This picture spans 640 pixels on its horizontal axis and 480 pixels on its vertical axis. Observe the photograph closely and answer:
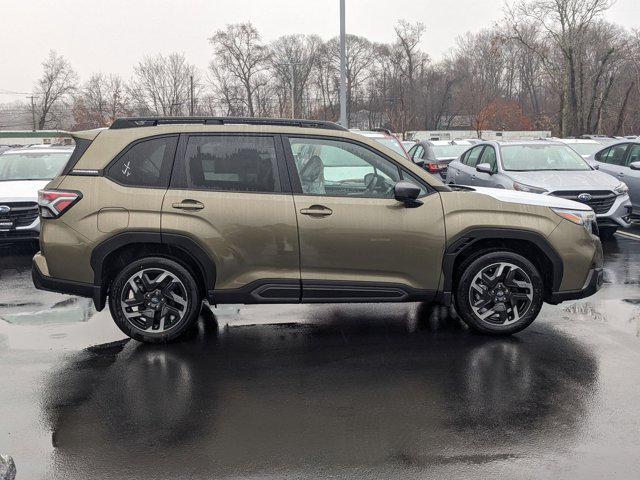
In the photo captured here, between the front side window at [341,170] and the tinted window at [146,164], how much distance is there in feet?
3.42

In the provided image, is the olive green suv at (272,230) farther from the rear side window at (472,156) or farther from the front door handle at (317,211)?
the rear side window at (472,156)

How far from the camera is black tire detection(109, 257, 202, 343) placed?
223 inches

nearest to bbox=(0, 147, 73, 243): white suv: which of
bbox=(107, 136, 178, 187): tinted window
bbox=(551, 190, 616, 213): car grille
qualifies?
bbox=(107, 136, 178, 187): tinted window

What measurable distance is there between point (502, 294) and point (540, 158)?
23.3ft

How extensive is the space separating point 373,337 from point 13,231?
678 centimetres

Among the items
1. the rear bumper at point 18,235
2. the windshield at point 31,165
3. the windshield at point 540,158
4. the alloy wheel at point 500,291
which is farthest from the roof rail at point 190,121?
the windshield at point 540,158

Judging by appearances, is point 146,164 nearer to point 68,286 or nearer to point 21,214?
point 68,286

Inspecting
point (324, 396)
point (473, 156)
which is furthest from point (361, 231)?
point (473, 156)

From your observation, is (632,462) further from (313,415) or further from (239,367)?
(239,367)

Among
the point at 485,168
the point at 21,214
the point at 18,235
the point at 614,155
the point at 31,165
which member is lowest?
the point at 18,235

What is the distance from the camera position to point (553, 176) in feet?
37.2

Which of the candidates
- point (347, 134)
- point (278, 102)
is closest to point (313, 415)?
point (347, 134)

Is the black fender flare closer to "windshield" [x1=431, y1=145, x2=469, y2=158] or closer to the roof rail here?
the roof rail

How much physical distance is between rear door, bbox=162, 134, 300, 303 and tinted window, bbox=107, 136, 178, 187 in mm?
90
